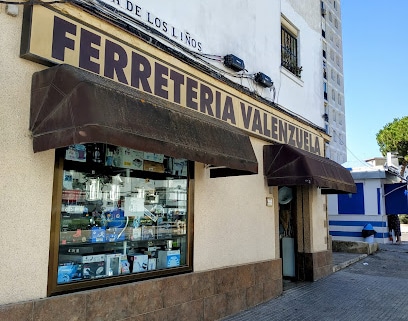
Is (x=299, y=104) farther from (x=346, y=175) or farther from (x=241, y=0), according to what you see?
(x=241, y=0)

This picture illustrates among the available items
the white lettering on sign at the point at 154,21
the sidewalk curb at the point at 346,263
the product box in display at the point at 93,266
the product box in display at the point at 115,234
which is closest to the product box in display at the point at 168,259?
the product box in display at the point at 115,234

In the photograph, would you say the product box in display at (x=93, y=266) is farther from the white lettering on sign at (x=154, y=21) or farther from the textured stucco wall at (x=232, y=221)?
the white lettering on sign at (x=154, y=21)

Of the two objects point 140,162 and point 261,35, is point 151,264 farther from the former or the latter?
point 261,35

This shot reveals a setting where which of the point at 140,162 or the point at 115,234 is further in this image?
the point at 140,162

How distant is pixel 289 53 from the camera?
953 cm

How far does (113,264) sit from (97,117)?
2140 millimetres

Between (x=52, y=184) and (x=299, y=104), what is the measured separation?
6.99 metres

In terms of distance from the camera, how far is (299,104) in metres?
9.52

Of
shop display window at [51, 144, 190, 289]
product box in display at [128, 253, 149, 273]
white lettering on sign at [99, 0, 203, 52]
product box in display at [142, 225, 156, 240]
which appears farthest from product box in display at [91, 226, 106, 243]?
white lettering on sign at [99, 0, 203, 52]

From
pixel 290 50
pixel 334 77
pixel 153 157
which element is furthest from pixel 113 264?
pixel 334 77

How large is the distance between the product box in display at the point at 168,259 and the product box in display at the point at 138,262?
0.79 feet

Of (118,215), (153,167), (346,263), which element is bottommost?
(346,263)

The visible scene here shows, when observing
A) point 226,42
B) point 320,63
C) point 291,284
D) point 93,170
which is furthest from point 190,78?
point 320,63

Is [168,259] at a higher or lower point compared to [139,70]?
lower
